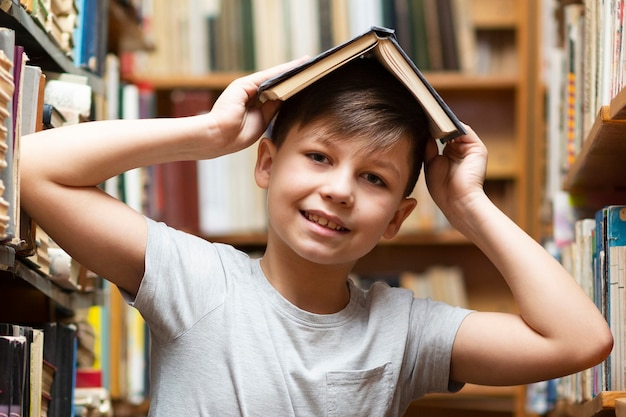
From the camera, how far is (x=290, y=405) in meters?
1.20

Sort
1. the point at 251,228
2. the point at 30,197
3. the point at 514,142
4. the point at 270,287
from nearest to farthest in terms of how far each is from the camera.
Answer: the point at 30,197 < the point at 270,287 < the point at 251,228 < the point at 514,142

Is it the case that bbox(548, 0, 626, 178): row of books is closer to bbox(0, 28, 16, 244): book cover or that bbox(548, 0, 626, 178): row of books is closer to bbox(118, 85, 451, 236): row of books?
bbox(118, 85, 451, 236): row of books

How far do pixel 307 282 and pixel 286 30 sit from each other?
1.62 m

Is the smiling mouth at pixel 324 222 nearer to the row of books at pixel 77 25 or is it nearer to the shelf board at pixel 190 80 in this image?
the row of books at pixel 77 25

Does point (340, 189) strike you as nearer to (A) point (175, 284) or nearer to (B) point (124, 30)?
(A) point (175, 284)

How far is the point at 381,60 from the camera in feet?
4.08

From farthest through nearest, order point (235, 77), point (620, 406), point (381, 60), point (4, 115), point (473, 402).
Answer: point (473, 402) → point (235, 77) → point (381, 60) → point (620, 406) → point (4, 115)

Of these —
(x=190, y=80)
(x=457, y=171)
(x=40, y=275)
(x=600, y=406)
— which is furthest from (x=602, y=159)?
(x=190, y=80)

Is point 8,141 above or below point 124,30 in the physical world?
below

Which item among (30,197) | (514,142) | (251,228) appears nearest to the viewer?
(30,197)

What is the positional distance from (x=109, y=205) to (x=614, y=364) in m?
0.77

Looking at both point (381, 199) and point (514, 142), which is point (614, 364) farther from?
point (514, 142)

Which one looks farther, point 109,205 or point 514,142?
point 514,142

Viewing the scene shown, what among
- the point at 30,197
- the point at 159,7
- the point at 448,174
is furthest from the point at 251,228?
the point at 30,197
